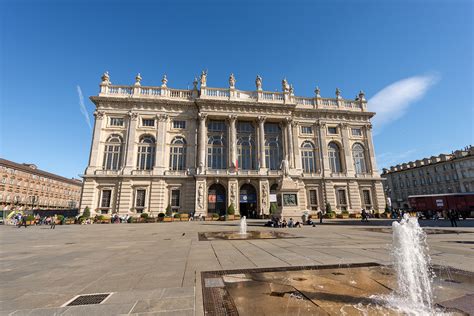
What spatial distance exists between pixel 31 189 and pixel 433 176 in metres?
108

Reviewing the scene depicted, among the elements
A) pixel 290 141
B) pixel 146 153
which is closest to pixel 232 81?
pixel 290 141

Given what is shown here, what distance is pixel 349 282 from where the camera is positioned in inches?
178

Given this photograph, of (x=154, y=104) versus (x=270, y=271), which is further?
(x=154, y=104)

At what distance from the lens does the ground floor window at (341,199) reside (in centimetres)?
3616

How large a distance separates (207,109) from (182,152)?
26.0ft

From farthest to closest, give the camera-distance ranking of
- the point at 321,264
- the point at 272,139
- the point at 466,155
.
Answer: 1. the point at 466,155
2. the point at 272,139
3. the point at 321,264

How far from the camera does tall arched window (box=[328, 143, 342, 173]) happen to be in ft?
126

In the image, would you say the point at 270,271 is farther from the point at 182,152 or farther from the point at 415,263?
the point at 182,152

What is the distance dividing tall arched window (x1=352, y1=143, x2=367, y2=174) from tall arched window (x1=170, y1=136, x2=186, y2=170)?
29.8 m

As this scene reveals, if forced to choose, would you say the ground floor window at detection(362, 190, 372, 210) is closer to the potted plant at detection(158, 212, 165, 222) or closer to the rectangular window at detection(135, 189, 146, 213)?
the potted plant at detection(158, 212, 165, 222)

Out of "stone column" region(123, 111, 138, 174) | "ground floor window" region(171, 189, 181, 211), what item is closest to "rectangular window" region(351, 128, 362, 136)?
"ground floor window" region(171, 189, 181, 211)

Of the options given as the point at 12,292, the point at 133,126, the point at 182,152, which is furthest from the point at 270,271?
the point at 133,126

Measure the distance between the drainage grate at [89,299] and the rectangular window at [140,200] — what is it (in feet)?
95.8

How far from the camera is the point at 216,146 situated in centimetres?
3500
